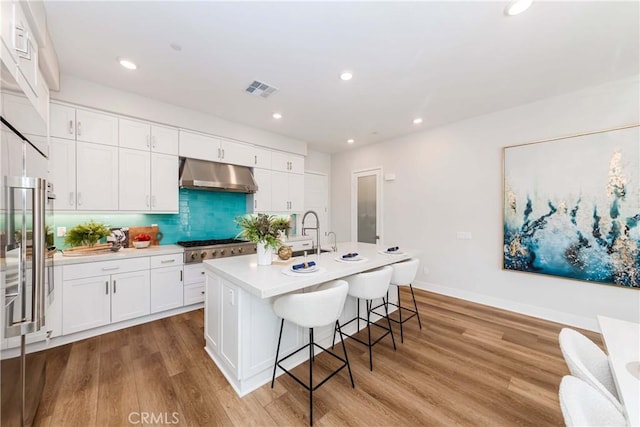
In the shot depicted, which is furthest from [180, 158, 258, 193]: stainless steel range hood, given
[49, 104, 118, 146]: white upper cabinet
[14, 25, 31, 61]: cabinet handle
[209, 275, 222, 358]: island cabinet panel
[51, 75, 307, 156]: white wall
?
[14, 25, 31, 61]: cabinet handle

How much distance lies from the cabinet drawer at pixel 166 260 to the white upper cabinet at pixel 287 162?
2.23 m

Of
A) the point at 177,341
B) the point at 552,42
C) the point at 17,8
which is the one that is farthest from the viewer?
the point at 177,341

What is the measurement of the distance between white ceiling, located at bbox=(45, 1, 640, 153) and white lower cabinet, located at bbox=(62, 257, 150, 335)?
7.00ft

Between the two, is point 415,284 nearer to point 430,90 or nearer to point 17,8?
point 430,90

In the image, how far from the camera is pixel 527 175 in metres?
3.31

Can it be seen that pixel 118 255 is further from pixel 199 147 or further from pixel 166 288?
pixel 199 147

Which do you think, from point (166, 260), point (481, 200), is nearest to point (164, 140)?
A: point (166, 260)

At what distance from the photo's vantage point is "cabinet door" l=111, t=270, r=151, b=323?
278cm

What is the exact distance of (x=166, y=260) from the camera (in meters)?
3.13

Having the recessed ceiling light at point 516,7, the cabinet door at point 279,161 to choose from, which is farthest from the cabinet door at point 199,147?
the recessed ceiling light at point 516,7

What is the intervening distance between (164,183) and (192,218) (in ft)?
2.41

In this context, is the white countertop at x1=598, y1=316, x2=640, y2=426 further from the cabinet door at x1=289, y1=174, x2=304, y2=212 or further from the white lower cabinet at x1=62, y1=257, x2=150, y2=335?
the cabinet door at x1=289, y1=174, x2=304, y2=212

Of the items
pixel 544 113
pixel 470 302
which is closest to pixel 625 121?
pixel 544 113

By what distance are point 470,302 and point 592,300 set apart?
131 cm
